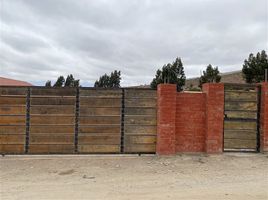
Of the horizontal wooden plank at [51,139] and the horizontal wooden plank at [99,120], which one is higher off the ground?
the horizontal wooden plank at [99,120]

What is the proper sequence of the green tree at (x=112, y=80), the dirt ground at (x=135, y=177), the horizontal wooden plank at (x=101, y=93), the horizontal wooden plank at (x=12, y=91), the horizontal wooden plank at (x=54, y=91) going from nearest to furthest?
the dirt ground at (x=135, y=177) < the horizontal wooden plank at (x=12, y=91) < the horizontal wooden plank at (x=54, y=91) < the horizontal wooden plank at (x=101, y=93) < the green tree at (x=112, y=80)

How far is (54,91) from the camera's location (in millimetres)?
10688

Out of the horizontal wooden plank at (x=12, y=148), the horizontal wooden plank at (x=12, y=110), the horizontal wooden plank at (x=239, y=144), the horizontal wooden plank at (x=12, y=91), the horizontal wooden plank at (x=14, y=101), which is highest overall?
the horizontal wooden plank at (x=12, y=91)

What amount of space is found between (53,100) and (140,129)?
9.27ft

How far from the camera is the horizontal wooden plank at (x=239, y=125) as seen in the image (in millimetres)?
11438

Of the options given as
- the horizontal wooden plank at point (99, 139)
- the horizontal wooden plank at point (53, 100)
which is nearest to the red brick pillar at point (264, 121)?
the horizontal wooden plank at point (99, 139)

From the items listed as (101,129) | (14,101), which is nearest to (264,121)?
(101,129)

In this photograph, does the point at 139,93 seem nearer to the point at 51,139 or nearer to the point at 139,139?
the point at 139,139

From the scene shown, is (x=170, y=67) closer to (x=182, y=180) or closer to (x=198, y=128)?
(x=198, y=128)

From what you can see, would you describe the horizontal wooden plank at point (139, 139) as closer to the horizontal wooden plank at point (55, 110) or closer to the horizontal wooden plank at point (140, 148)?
the horizontal wooden plank at point (140, 148)

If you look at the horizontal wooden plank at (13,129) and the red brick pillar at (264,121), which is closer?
the horizontal wooden plank at (13,129)

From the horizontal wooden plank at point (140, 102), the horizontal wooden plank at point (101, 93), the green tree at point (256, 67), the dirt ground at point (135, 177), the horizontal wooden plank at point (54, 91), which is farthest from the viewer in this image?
the green tree at point (256, 67)

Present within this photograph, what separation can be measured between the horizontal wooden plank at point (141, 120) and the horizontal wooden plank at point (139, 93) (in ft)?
2.15

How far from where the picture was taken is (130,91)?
10.9 m
